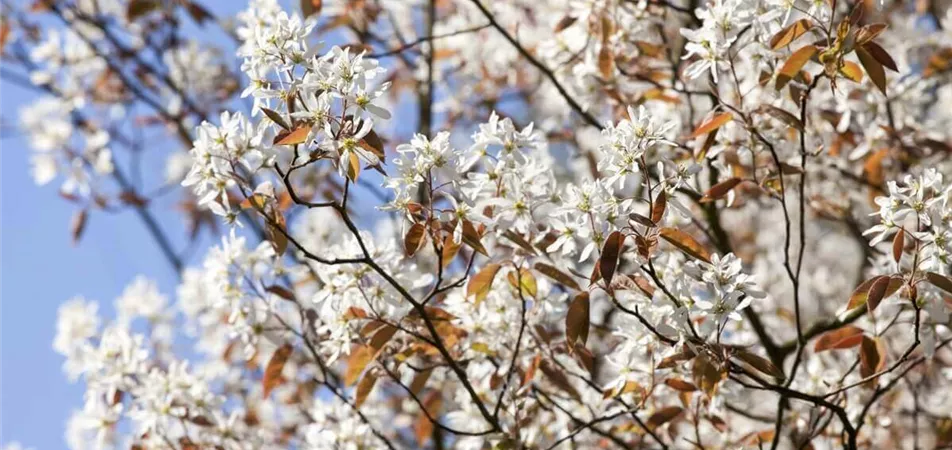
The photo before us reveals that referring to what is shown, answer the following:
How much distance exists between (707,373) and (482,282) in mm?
413

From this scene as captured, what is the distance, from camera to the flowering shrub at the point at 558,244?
1.52 m

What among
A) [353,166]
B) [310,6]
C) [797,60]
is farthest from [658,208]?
[310,6]

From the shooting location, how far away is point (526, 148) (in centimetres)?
166

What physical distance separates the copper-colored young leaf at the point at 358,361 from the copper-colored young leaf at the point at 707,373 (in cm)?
57

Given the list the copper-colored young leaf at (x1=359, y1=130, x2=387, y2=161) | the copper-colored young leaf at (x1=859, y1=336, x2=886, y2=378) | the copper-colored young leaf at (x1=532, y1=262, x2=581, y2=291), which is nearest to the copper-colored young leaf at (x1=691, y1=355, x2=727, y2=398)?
the copper-colored young leaf at (x1=532, y1=262, x2=581, y2=291)

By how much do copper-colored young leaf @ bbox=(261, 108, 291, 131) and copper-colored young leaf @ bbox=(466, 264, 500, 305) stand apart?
441mm

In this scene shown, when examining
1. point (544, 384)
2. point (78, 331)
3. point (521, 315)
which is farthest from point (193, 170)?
point (78, 331)

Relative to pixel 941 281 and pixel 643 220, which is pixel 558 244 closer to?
pixel 643 220

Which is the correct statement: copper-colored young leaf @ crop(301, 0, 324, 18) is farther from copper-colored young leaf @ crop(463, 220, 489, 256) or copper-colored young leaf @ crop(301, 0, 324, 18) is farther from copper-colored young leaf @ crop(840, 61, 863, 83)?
copper-colored young leaf @ crop(840, 61, 863, 83)

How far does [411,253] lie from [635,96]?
3.20ft

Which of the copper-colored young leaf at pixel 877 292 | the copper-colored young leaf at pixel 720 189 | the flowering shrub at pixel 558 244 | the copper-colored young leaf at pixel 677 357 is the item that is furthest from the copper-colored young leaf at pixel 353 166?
the copper-colored young leaf at pixel 877 292

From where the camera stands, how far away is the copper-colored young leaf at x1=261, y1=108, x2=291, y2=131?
4.75ft

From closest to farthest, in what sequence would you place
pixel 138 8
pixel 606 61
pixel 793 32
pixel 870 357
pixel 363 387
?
pixel 793 32 < pixel 870 357 < pixel 363 387 < pixel 606 61 < pixel 138 8

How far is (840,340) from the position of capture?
5.89 ft
